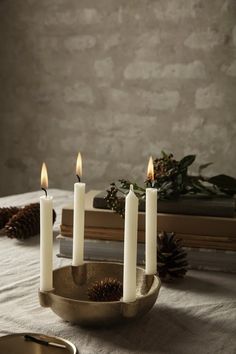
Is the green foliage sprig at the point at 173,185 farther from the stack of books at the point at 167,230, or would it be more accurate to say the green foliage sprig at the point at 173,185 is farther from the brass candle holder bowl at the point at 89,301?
the brass candle holder bowl at the point at 89,301

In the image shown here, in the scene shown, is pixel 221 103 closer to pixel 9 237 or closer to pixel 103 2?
pixel 103 2

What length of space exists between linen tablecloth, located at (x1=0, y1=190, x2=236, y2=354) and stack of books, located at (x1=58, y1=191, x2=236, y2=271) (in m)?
0.04

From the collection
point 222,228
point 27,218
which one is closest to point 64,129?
point 27,218

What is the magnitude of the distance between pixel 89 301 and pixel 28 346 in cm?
10

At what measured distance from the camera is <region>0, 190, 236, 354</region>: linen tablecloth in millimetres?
704

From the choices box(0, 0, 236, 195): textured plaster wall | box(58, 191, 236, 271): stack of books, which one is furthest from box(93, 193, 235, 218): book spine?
box(0, 0, 236, 195): textured plaster wall

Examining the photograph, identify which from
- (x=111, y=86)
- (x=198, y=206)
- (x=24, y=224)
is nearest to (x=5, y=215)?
(x=24, y=224)

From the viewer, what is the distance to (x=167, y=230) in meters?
A: 1.05

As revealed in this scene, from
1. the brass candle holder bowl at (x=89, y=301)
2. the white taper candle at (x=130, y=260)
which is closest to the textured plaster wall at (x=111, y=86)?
the brass candle holder bowl at (x=89, y=301)

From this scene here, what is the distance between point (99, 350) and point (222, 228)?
42 centimetres

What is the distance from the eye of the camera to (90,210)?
1.08 meters

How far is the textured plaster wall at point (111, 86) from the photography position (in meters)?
3.16

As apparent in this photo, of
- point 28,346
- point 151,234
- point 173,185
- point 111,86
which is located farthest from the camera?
point 111,86

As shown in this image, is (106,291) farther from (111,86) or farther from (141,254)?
(111,86)
